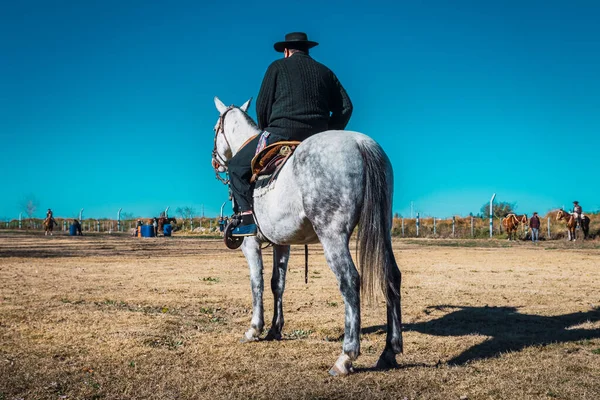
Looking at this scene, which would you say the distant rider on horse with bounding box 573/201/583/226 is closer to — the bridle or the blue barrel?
the blue barrel

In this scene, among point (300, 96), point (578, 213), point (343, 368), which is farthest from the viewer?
point (578, 213)

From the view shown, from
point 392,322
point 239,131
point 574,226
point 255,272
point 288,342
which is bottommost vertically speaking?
point 288,342

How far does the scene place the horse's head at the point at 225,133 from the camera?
671 cm

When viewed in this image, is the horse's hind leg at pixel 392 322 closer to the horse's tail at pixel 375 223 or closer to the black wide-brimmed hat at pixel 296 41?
the horse's tail at pixel 375 223

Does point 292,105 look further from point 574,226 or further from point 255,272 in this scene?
point 574,226

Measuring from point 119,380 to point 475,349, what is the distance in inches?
131

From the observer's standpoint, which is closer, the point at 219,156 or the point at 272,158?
the point at 272,158

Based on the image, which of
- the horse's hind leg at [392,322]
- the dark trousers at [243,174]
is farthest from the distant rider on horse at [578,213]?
the horse's hind leg at [392,322]

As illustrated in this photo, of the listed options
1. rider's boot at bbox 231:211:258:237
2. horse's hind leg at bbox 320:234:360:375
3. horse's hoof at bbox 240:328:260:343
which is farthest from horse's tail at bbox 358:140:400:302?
horse's hoof at bbox 240:328:260:343

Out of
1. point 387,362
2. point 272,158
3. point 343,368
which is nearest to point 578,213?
point 272,158

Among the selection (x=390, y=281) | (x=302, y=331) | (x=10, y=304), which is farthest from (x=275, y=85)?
(x=10, y=304)

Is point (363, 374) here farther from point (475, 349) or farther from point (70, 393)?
point (70, 393)

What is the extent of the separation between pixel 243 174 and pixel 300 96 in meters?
0.99

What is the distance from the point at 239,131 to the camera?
6656mm
